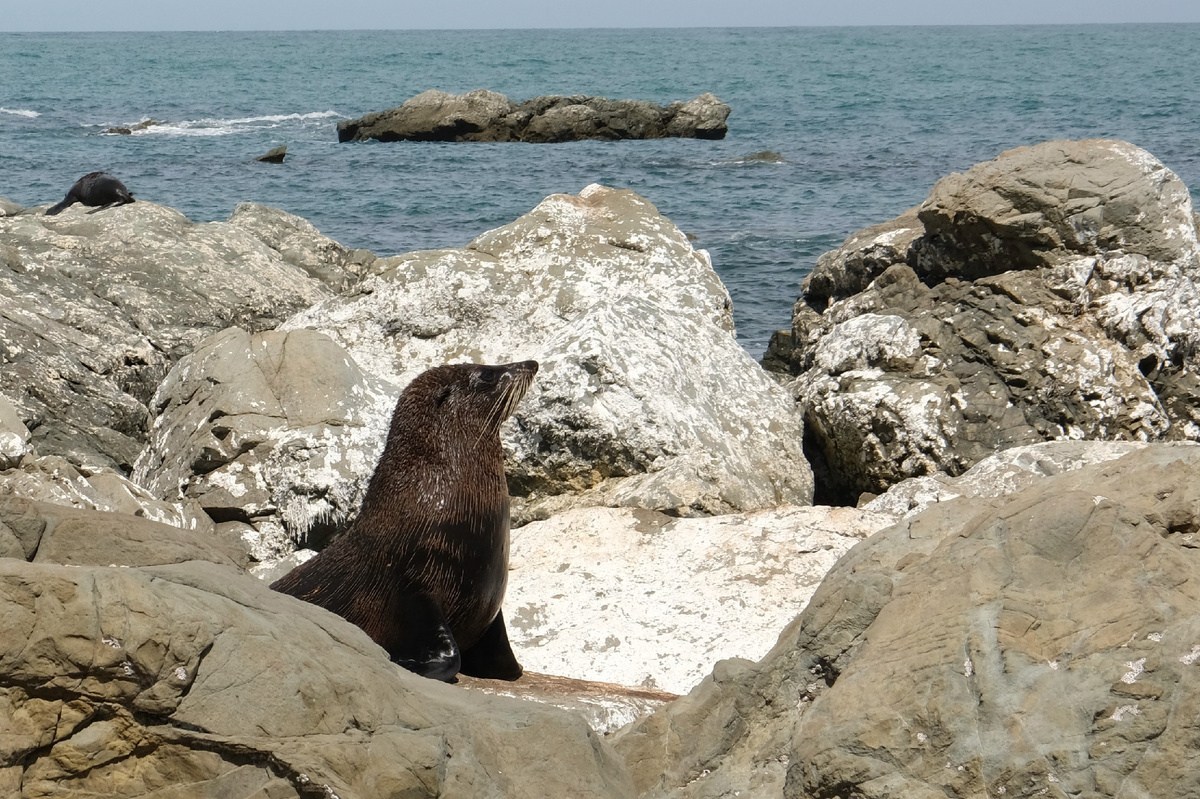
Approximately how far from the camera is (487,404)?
5668 millimetres

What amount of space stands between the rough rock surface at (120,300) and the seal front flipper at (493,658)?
11.1ft

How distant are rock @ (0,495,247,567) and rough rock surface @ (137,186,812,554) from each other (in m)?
3.64

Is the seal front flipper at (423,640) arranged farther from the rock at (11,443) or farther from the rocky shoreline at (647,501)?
the rock at (11,443)

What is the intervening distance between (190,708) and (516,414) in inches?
197

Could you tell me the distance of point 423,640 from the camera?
4977 mm

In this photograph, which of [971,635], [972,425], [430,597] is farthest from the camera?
[972,425]

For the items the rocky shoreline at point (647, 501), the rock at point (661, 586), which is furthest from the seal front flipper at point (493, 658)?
the rock at point (661, 586)

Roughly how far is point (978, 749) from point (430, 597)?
2912 millimetres

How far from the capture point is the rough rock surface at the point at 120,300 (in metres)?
8.36

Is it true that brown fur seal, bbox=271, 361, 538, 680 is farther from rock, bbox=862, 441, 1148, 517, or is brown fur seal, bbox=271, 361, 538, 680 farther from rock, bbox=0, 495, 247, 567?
rock, bbox=862, 441, 1148, 517

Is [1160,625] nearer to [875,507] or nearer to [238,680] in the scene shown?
[238,680]

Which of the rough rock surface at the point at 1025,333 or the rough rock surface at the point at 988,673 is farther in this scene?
the rough rock surface at the point at 1025,333

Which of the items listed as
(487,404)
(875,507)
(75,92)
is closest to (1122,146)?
(875,507)

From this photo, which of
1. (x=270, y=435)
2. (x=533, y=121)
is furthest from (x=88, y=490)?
(x=533, y=121)
